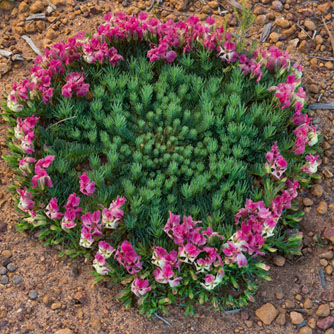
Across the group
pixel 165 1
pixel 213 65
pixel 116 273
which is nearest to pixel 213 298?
pixel 116 273

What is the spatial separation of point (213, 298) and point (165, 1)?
3531 millimetres

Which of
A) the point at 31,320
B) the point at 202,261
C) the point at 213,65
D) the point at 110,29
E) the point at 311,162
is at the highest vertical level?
the point at 110,29

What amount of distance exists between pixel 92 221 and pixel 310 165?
1.81 metres

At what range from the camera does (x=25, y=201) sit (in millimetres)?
3719

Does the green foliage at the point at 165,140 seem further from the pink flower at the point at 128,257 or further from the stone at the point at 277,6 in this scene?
the stone at the point at 277,6

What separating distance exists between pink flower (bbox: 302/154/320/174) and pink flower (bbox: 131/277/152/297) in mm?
1600

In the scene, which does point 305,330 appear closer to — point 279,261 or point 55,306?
point 279,261

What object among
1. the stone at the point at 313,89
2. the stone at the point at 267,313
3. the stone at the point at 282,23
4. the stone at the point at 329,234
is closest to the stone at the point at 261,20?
the stone at the point at 282,23

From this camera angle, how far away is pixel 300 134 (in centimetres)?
407

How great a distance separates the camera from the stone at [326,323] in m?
3.56

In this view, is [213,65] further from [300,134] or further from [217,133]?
[300,134]

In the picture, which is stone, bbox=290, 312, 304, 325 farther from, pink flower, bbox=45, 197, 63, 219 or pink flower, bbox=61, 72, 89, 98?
pink flower, bbox=61, 72, 89, 98

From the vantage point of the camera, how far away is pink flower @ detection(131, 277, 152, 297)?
342 centimetres

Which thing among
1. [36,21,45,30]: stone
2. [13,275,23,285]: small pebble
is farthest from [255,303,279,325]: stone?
[36,21,45,30]: stone
